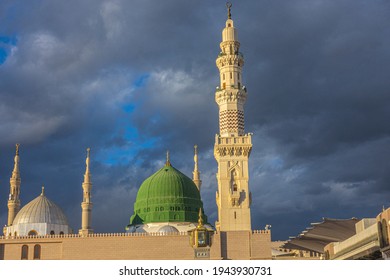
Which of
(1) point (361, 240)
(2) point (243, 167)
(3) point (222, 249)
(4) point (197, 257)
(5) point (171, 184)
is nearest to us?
(1) point (361, 240)

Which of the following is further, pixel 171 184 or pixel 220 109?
pixel 171 184

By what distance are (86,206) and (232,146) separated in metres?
13.4

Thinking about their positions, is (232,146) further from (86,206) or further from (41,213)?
(41,213)

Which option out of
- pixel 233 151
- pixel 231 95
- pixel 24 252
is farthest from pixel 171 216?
pixel 24 252

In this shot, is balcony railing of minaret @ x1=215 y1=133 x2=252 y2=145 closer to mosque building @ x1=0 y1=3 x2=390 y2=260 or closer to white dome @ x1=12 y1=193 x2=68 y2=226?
mosque building @ x1=0 y1=3 x2=390 y2=260

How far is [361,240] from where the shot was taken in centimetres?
2178

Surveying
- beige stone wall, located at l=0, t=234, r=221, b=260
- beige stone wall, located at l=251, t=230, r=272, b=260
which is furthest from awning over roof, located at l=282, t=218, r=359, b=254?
beige stone wall, located at l=0, t=234, r=221, b=260

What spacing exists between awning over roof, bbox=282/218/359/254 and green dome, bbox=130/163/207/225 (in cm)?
1368

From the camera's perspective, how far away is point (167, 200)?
4709cm
